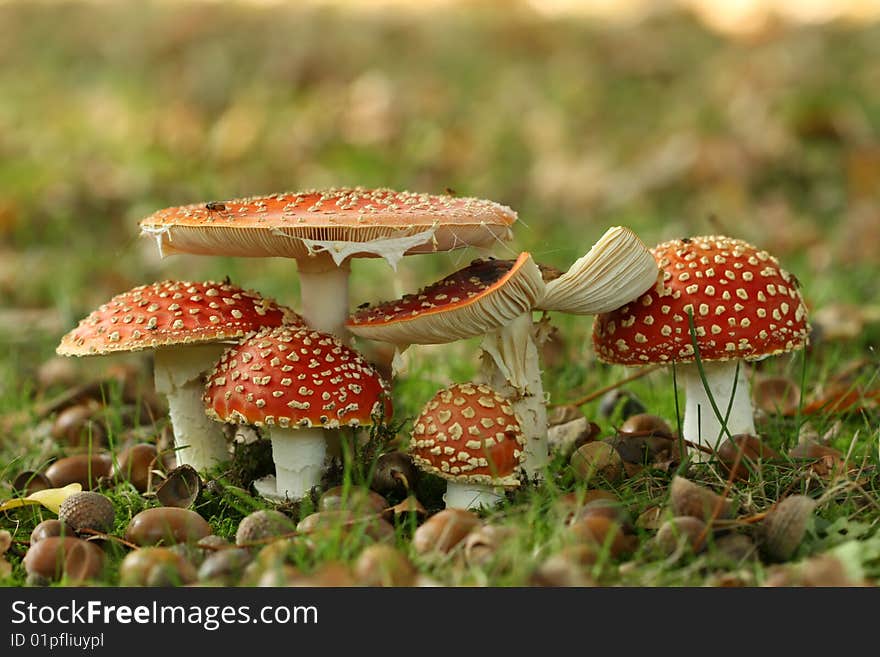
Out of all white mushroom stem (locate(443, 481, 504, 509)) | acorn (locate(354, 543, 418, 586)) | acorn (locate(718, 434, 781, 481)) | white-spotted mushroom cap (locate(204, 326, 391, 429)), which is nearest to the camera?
acorn (locate(354, 543, 418, 586))

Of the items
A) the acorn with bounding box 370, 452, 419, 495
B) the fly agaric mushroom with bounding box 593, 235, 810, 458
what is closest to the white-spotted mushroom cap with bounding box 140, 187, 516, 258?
the fly agaric mushroom with bounding box 593, 235, 810, 458

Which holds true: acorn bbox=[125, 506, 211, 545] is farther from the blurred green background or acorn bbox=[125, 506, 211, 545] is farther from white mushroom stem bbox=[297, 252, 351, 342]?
the blurred green background

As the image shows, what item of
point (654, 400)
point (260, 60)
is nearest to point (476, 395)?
point (654, 400)

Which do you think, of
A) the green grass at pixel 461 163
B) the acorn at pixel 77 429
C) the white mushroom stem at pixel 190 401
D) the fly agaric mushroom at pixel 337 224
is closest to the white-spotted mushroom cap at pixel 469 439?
the green grass at pixel 461 163

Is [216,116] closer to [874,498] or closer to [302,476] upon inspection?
[302,476]

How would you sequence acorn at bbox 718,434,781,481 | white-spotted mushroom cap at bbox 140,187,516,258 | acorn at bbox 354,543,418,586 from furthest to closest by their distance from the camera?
acorn at bbox 718,434,781,481 < white-spotted mushroom cap at bbox 140,187,516,258 < acorn at bbox 354,543,418,586
